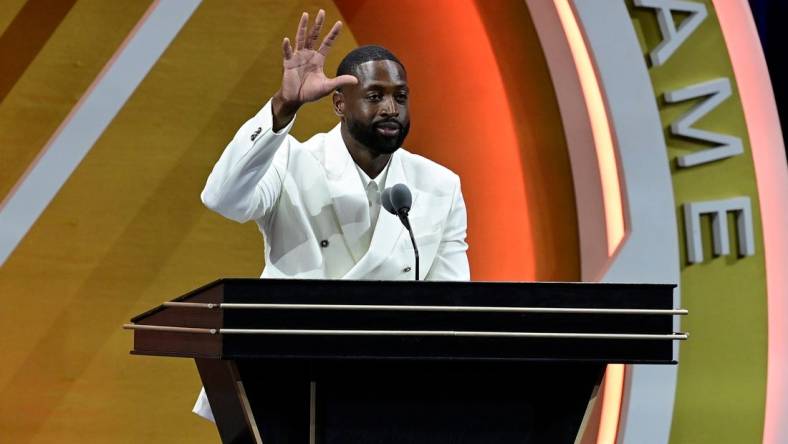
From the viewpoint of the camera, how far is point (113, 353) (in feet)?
14.2

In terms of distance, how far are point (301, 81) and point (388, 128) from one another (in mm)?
402

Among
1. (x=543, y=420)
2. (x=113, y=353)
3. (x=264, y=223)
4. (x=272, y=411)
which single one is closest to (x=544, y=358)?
(x=543, y=420)

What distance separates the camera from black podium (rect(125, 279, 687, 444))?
2.19m

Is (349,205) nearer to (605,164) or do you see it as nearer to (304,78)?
(304,78)

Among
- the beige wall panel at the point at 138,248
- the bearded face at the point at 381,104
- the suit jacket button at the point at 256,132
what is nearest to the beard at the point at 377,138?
the bearded face at the point at 381,104

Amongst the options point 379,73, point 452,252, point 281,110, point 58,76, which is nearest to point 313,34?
point 281,110

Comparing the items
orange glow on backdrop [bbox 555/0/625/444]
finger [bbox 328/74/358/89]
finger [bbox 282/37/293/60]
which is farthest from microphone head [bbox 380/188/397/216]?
orange glow on backdrop [bbox 555/0/625/444]

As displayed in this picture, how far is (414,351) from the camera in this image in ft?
7.32

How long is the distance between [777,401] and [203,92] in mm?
2356

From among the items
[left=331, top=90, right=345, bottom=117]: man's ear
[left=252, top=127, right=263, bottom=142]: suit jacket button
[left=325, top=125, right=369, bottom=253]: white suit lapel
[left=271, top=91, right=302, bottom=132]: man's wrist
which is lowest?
[left=325, top=125, right=369, bottom=253]: white suit lapel

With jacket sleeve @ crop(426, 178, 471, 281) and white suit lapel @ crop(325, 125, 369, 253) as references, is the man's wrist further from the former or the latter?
jacket sleeve @ crop(426, 178, 471, 281)

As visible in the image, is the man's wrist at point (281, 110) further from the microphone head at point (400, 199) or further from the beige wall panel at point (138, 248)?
the beige wall panel at point (138, 248)

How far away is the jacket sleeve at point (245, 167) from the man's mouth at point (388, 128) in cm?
28

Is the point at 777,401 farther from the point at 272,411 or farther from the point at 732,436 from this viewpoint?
the point at 272,411
